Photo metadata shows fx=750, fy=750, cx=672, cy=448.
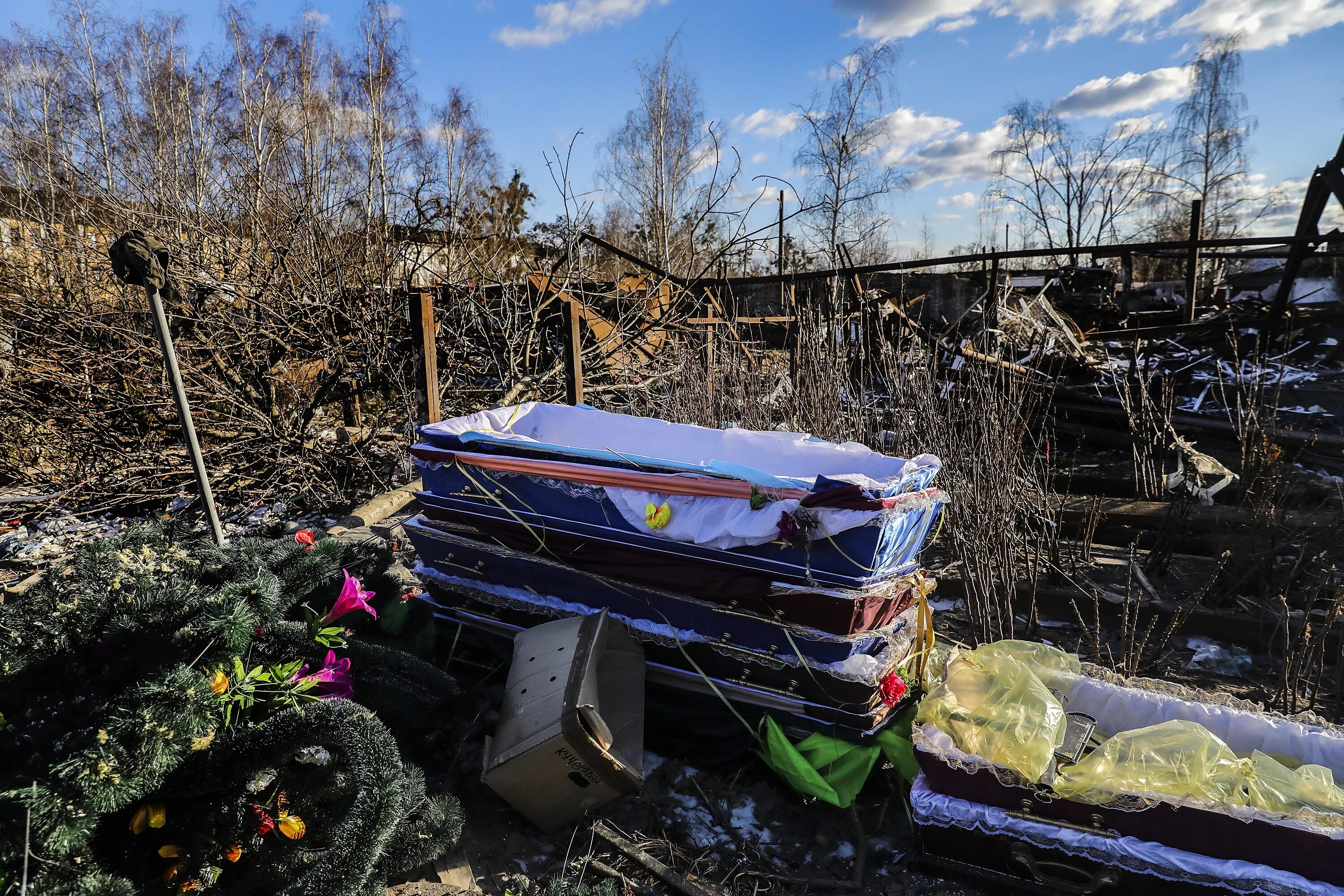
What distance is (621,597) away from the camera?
3182 millimetres

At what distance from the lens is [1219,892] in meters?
2.12

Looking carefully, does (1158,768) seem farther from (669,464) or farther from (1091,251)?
(1091,251)

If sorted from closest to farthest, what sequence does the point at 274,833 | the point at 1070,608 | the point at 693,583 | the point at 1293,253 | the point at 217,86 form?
the point at 274,833 → the point at 693,583 → the point at 1070,608 → the point at 1293,253 → the point at 217,86

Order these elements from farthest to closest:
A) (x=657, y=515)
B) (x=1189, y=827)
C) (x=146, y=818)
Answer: (x=657, y=515) < (x=1189, y=827) < (x=146, y=818)

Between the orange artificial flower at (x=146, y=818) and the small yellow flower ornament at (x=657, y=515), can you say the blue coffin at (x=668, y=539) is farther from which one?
the orange artificial flower at (x=146, y=818)

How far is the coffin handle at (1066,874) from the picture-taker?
2.24 metres

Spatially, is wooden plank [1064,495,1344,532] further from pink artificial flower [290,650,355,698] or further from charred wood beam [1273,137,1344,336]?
pink artificial flower [290,650,355,698]

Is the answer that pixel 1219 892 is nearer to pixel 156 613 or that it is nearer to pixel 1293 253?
pixel 156 613

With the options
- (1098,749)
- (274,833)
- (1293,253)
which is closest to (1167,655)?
(1098,749)

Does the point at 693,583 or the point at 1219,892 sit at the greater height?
the point at 693,583

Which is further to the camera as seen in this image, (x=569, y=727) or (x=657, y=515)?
(x=657, y=515)

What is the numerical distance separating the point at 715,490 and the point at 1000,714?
1.24m

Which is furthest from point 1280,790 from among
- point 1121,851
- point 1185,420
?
point 1185,420

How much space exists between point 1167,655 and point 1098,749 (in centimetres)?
211
